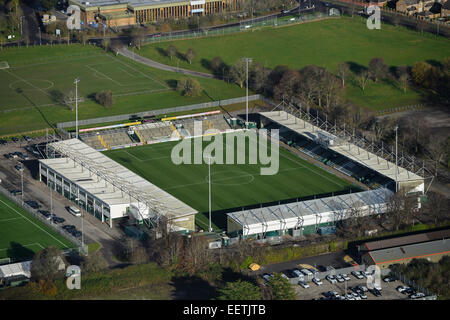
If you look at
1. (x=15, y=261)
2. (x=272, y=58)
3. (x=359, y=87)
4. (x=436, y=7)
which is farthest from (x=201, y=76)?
(x=15, y=261)

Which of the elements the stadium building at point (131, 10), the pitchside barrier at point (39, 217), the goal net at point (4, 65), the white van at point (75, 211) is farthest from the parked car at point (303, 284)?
Answer: the stadium building at point (131, 10)

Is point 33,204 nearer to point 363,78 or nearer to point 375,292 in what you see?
point 375,292

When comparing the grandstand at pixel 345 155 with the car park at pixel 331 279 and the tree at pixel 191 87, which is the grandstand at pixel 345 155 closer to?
the tree at pixel 191 87

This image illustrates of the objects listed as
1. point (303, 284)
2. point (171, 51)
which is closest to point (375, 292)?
point (303, 284)

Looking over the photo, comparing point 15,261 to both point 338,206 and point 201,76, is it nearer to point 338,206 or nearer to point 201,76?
point 338,206

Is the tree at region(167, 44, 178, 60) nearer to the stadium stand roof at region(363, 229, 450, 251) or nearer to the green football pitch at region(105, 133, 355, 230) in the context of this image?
the green football pitch at region(105, 133, 355, 230)
